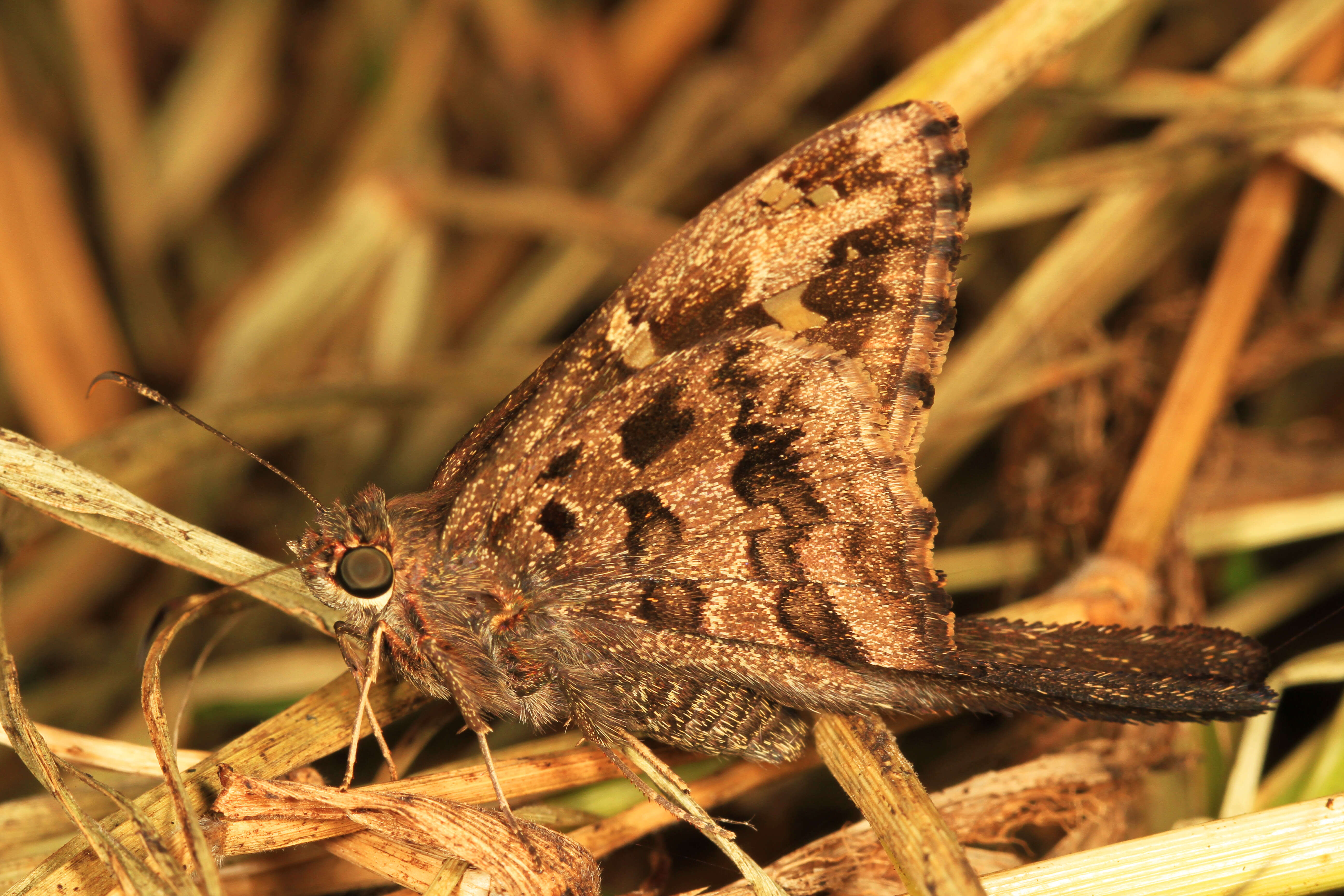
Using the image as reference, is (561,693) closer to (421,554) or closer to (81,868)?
(421,554)

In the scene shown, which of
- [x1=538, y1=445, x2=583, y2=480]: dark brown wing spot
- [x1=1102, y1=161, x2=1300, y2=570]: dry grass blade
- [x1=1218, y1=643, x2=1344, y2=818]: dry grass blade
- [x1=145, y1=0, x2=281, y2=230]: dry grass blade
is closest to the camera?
[x1=538, y1=445, x2=583, y2=480]: dark brown wing spot

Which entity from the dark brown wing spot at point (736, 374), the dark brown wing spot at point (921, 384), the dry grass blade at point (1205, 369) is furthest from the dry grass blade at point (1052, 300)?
the dark brown wing spot at point (736, 374)

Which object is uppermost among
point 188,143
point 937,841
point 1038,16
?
point 188,143

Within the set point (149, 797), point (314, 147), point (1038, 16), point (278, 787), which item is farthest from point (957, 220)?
point (314, 147)

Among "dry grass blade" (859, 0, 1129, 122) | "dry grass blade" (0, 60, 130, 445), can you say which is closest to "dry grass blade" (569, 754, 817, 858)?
"dry grass blade" (859, 0, 1129, 122)

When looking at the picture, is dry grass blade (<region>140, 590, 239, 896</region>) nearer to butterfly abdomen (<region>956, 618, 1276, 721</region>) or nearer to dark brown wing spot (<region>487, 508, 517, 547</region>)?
dark brown wing spot (<region>487, 508, 517, 547</region>)

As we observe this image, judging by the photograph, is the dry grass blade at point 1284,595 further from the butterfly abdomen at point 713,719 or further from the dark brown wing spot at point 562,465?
the dark brown wing spot at point 562,465

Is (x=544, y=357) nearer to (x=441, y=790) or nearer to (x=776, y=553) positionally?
(x=776, y=553)
